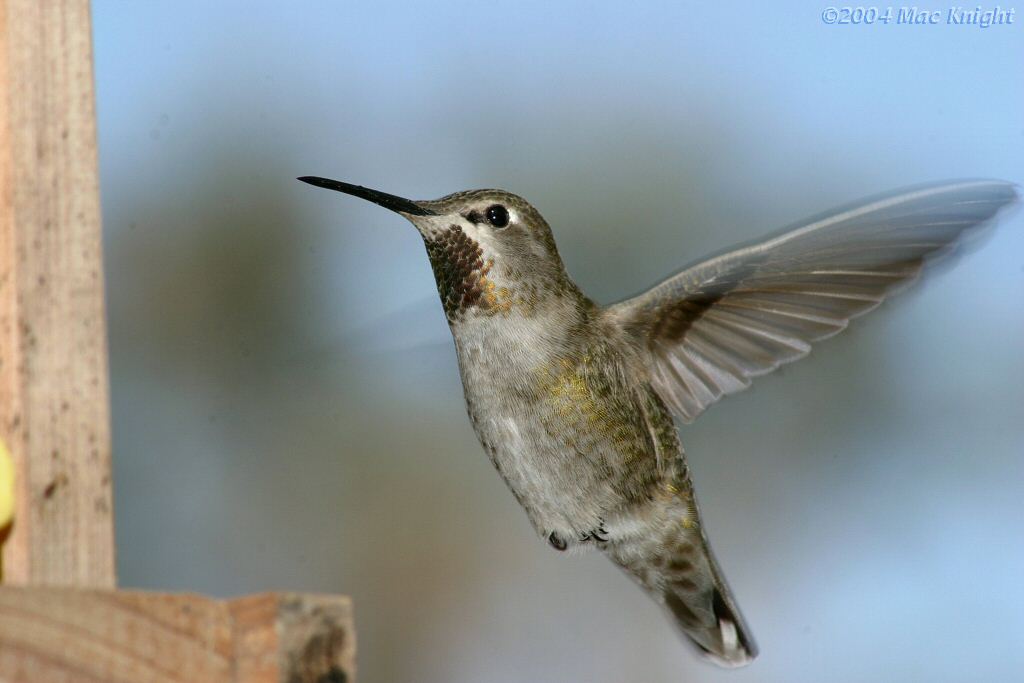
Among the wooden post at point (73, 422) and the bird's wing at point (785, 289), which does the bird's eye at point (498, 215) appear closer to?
the bird's wing at point (785, 289)

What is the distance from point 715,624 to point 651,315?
799 millimetres

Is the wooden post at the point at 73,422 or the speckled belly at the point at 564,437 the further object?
the speckled belly at the point at 564,437

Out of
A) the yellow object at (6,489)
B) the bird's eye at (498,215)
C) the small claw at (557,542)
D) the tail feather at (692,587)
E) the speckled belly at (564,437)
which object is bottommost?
the tail feather at (692,587)

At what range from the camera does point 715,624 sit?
121 inches

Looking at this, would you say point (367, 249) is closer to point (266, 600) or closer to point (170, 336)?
point (170, 336)

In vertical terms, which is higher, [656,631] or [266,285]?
[266,285]

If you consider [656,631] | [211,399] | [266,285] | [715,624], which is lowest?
[656,631]

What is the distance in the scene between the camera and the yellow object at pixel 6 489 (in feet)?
5.82

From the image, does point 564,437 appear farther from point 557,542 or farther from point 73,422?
point 73,422

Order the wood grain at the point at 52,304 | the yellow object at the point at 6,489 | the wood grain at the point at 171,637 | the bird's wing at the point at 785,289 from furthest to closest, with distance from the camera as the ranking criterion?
the bird's wing at the point at 785,289 < the wood grain at the point at 52,304 < the yellow object at the point at 6,489 < the wood grain at the point at 171,637

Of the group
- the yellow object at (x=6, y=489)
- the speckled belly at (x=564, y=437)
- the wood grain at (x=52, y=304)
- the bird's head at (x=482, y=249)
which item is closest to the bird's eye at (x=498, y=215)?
the bird's head at (x=482, y=249)

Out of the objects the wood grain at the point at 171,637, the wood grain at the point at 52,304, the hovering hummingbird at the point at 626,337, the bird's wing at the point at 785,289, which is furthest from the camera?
the hovering hummingbird at the point at 626,337

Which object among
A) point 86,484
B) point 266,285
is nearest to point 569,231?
point 266,285

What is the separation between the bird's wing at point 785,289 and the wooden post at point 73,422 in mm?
1215
